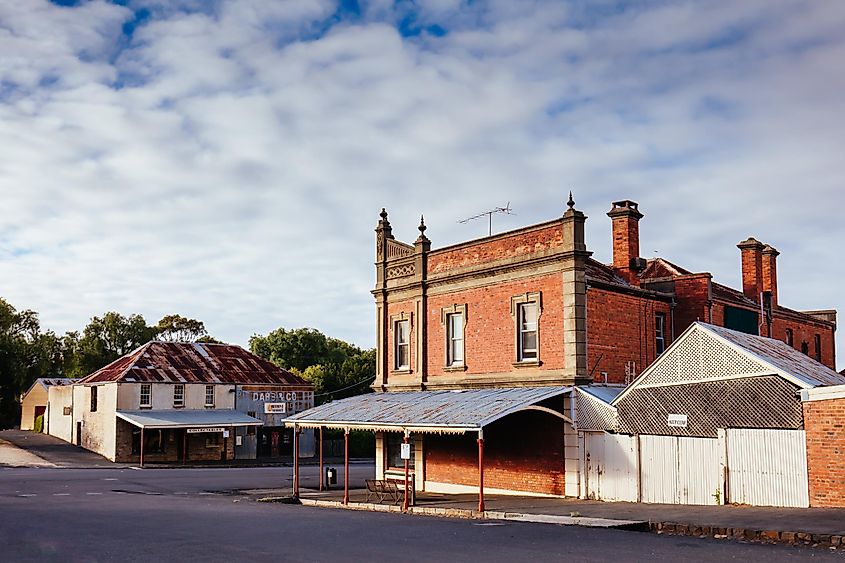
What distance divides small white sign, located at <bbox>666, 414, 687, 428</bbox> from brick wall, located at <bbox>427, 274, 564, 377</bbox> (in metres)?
3.95

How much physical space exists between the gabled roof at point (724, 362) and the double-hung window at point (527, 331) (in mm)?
3702

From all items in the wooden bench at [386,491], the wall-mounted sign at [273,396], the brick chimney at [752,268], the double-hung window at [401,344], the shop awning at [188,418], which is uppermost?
the brick chimney at [752,268]

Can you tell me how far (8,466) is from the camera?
44.2 metres

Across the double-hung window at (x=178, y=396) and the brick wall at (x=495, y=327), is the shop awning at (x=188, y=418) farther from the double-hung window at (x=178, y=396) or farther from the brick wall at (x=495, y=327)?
the brick wall at (x=495, y=327)

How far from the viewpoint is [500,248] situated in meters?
27.0

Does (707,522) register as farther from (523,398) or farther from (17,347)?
(17,347)

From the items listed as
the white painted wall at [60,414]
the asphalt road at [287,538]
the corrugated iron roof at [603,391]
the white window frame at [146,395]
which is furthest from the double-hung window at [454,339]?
the white painted wall at [60,414]

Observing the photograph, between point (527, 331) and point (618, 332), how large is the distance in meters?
2.73

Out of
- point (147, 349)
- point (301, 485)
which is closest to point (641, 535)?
point (301, 485)

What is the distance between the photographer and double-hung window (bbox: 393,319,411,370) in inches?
1227

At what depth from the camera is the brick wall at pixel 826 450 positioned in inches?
686

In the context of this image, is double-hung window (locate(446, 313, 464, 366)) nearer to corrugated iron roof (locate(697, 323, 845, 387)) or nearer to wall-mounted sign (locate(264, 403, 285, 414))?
corrugated iron roof (locate(697, 323, 845, 387))

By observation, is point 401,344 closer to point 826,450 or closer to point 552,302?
point 552,302

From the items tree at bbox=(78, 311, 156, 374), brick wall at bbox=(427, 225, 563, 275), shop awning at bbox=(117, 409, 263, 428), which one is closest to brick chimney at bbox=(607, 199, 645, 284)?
brick wall at bbox=(427, 225, 563, 275)
